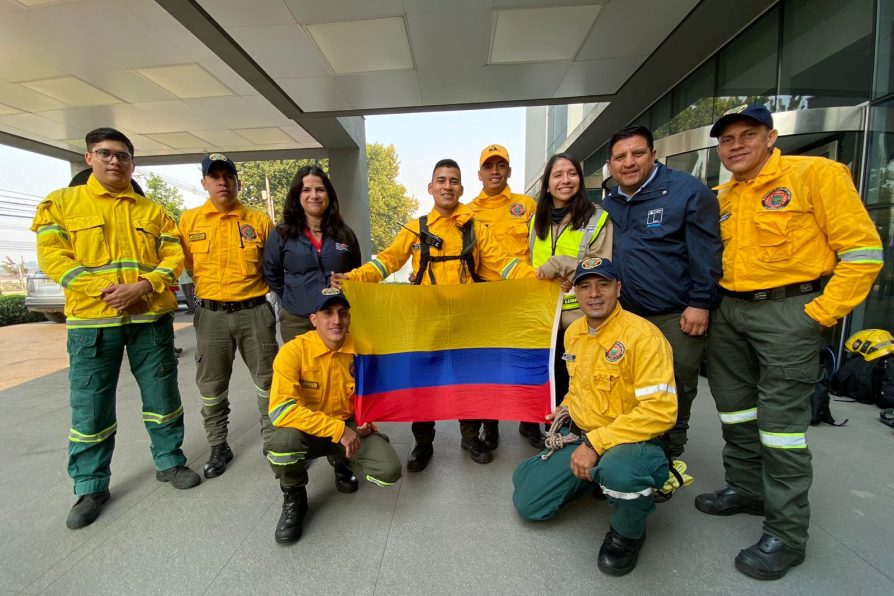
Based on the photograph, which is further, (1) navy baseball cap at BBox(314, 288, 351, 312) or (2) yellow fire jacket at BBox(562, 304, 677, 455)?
(1) navy baseball cap at BBox(314, 288, 351, 312)

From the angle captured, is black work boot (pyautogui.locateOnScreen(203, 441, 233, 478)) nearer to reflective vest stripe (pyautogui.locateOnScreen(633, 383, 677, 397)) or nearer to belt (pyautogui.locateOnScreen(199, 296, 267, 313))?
belt (pyautogui.locateOnScreen(199, 296, 267, 313))

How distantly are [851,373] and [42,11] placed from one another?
944 cm

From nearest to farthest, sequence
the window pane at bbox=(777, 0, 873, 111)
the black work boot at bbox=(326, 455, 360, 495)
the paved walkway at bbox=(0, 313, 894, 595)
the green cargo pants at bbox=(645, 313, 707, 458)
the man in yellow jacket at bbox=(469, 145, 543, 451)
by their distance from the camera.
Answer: the paved walkway at bbox=(0, 313, 894, 595) < the green cargo pants at bbox=(645, 313, 707, 458) < the black work boot at bbox=(326, 455, 360, 495) < the man in yellow jacket at bbox=(469, 145, 543, 451) < the window pane at bbox=(777, 0, 873, 111)

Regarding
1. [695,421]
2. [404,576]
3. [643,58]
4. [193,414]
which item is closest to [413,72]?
[643,58]

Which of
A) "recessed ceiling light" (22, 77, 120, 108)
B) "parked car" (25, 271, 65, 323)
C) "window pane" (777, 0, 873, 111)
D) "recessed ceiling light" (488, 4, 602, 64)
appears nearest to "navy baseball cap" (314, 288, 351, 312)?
"recessed ceiling light" (488, 4, 602, 64)

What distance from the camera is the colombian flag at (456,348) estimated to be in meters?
2.68

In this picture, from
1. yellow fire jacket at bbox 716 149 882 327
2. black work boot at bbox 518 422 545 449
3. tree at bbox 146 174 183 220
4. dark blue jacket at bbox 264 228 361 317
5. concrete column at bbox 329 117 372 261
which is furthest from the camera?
tree at bbox 146 174 183 220

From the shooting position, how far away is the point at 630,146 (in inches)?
90.2

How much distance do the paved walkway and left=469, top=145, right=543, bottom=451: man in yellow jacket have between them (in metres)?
0.23

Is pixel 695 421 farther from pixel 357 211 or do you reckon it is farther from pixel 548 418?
pixel 357 211

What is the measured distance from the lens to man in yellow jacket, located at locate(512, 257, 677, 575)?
1.88 m

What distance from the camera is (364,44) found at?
498cm

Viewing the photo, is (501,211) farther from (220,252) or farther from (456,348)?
(220,252)

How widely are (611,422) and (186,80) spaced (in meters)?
7.23
